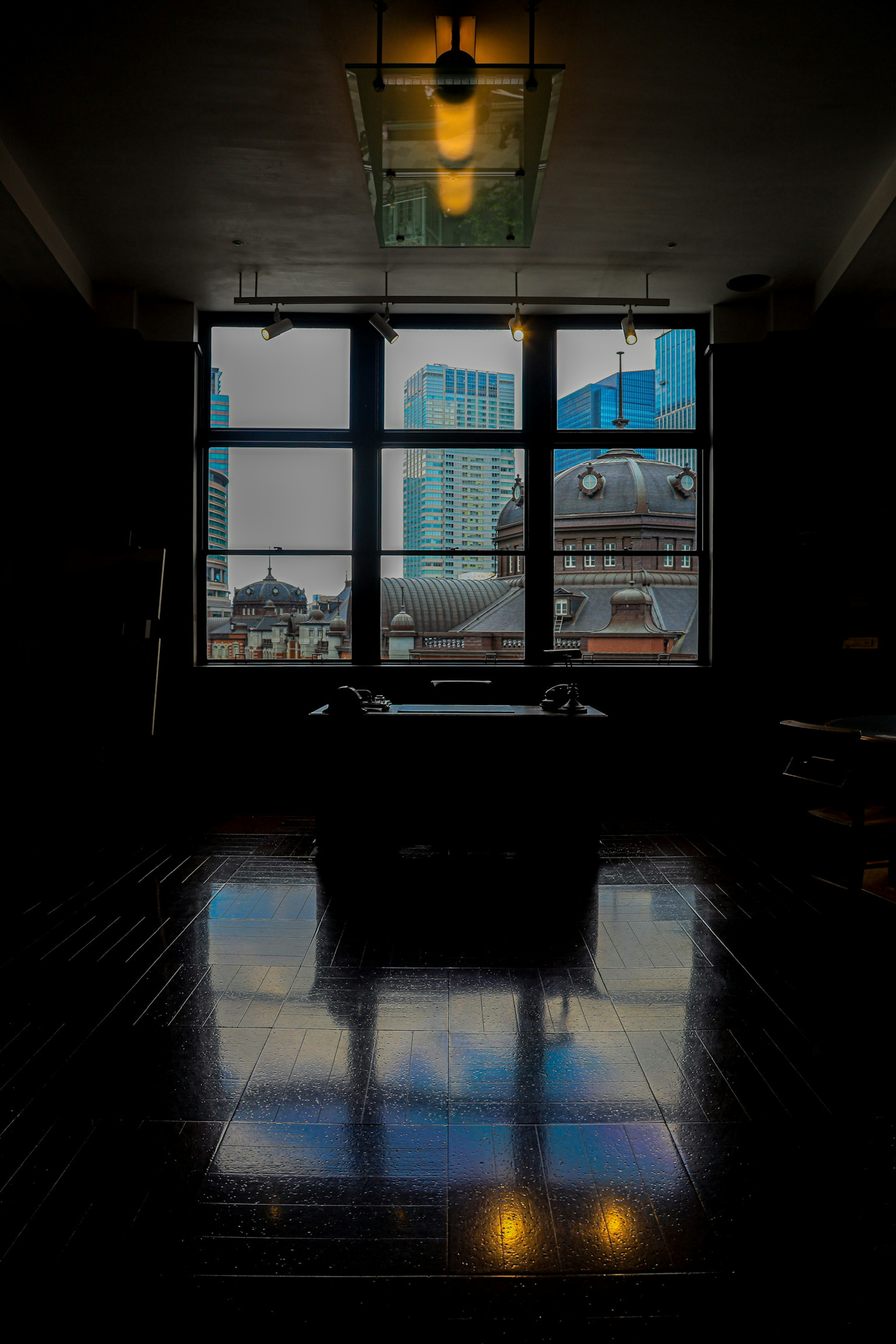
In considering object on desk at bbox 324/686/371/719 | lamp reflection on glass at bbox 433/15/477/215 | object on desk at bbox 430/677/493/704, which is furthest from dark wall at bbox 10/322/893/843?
lamp reflection on glass at bbox 433/15/477/215

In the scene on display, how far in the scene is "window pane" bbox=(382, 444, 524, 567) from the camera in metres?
6.74

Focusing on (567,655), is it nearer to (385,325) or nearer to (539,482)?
(539,482)

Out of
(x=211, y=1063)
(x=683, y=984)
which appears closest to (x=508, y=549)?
(x=683, y=984)

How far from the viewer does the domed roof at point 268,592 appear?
6.75 metres

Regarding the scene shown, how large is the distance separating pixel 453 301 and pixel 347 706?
3.04 m

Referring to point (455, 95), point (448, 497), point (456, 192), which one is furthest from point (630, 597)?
point (455, 95)

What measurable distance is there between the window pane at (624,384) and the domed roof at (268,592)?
2448 millimetres

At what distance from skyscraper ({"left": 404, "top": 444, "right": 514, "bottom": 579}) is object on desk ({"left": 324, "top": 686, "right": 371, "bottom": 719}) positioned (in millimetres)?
2147

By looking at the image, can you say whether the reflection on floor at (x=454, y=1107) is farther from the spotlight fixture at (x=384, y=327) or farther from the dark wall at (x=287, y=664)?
the spotlight fixture at (x=384, y=327)

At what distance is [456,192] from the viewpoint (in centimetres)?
405

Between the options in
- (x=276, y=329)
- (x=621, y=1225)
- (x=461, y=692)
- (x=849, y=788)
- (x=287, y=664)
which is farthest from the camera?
(x=287, y=664)

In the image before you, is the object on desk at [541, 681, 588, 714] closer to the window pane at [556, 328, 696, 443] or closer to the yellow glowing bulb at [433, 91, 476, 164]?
the window pane at [556, 328, 696, 443]

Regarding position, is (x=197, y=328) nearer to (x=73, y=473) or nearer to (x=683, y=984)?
(x=73, y=473)

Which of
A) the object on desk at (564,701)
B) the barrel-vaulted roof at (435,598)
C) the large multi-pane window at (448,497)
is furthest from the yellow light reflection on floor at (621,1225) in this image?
the barrel-vaulted roof at (435,598)
